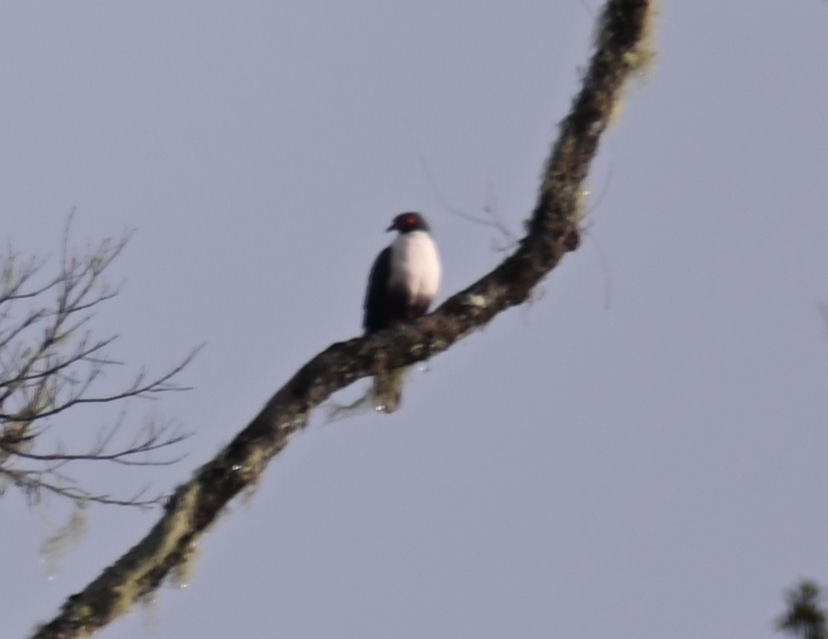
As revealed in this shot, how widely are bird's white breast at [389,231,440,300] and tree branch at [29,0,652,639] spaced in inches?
95.4

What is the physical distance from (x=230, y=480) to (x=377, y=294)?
3231 mm

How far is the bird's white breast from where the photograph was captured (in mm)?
8273

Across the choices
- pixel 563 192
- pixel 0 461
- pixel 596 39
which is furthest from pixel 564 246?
pixel 0 461

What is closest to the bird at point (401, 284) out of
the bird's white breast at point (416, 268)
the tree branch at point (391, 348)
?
the bird's white breast at point (416, 268)

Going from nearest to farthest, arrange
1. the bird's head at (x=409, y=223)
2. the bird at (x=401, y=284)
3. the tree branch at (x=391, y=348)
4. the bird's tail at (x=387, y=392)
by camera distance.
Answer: the tree branch at (x=391, y=348)
the bird's tail at (x=387, y=392)
the bird at (x=401, y=284)
the bird's head at (x=409, y=223)

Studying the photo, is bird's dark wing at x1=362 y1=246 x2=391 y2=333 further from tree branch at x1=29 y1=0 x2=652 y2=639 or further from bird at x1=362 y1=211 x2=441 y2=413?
tree branch at x1=29 y1=0 x2=652 y2=639

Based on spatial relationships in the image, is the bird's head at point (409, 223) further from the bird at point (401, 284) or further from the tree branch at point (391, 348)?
the tree branch at point (391, 348)

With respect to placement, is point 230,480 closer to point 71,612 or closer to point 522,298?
point 71,612

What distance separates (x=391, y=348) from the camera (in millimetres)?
5531

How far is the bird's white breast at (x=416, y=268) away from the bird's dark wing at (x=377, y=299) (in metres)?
0.04

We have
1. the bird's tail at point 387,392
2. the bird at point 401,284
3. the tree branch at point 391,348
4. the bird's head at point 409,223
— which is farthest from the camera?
the bird's head at point 409,223

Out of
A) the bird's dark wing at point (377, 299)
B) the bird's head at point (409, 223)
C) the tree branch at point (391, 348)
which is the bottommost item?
the tree branch at point (391, 348)

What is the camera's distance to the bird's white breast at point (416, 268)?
827 centimetres

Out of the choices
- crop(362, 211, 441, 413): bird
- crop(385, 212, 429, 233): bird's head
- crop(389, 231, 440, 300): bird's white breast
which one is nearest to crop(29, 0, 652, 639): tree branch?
crop(362, 211, 441, 413): bird
